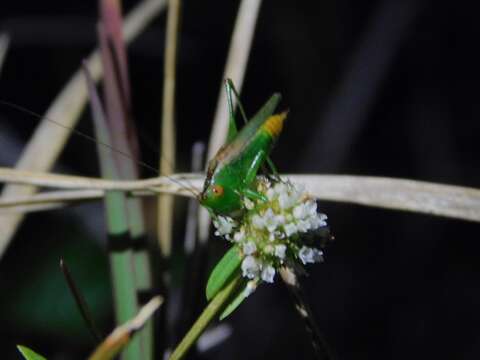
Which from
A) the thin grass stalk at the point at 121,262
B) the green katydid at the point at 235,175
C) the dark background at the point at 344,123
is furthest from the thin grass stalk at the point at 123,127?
the dark background at the point at 344,123

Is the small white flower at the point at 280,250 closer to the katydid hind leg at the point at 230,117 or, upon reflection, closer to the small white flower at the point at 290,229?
the small white flower at the point at 290,229

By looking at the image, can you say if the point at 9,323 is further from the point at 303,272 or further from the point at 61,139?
the point at 303,272

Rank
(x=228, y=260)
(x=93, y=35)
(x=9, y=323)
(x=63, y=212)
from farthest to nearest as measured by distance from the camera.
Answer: (x=93, y=35), (x=63, y=212), (x=9, y=323), (x=228, y=260)

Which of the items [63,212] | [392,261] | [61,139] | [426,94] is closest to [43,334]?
[63,212]

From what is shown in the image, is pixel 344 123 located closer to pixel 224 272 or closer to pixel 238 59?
pixel 238 59

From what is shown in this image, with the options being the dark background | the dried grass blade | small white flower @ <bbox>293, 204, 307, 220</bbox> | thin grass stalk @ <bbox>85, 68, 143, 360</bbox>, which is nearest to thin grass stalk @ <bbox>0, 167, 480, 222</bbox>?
thin grass stalk @ <bbox>85, 68, 143, 360</bbox>

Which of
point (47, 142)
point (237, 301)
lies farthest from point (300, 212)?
point (47, 142)

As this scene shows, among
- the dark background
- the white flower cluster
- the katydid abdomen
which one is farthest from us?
the dark background

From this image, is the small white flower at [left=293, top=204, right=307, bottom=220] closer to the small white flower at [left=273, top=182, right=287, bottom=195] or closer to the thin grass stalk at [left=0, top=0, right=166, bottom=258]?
the small white flower at [left=273, top=182, right=287, bottom=195]
